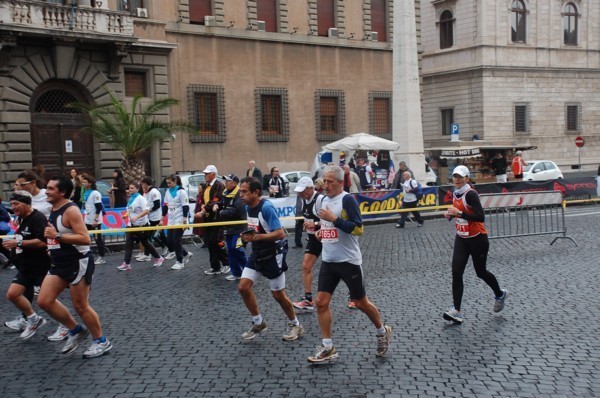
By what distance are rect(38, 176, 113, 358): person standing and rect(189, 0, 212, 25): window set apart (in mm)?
23543

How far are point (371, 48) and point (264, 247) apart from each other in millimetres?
28753

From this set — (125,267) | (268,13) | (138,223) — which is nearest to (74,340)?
(125,267)

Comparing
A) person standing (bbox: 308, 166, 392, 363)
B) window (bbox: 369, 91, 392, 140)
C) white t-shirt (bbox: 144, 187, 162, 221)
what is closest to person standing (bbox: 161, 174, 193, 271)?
white t-shirt (bbox: 144, 187, 162, 221)

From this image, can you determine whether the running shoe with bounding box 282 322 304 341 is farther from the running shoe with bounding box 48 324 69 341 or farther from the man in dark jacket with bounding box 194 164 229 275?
the man in dark jacket with bounding box 194 164 229 275

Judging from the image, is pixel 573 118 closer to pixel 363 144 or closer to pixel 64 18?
pixel 363 144

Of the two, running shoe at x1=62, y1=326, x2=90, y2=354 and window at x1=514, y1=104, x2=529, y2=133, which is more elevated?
window at x1=514, y1=104, x2=529, y2=133

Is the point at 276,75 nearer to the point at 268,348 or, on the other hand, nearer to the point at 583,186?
the point at 583,186

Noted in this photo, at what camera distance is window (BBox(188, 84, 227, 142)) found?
97.3 ft

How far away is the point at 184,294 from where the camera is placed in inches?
427

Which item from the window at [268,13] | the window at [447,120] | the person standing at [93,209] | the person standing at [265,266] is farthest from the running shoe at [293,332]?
the window at [447,120]

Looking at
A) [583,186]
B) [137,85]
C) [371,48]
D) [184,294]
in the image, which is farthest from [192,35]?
[184,294]

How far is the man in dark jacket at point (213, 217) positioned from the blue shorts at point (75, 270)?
483cm

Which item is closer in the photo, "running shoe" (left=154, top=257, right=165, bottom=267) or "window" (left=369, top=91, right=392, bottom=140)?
"running shoe" (left=154, top=257, right=165, bottom=267)

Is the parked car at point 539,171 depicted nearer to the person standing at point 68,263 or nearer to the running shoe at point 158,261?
the running shoe at point 158,261
